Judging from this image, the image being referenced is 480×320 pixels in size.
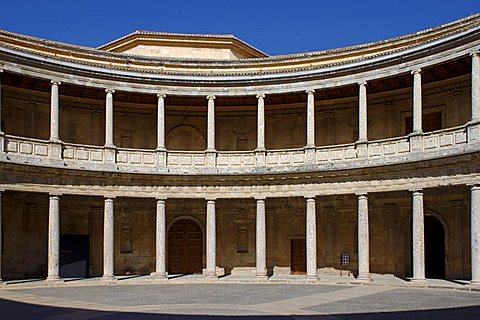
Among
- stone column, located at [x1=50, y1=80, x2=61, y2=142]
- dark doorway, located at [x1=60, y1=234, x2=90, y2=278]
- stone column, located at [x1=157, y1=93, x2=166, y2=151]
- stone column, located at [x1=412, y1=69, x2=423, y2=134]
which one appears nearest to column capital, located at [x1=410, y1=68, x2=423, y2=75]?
stone column, located at [x1=412, y1=69, x2=423, y2=134]

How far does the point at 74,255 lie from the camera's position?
33156mm

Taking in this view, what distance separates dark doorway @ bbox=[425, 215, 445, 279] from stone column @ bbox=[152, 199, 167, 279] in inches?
515

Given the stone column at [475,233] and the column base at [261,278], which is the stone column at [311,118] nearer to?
the column base at [261,278]

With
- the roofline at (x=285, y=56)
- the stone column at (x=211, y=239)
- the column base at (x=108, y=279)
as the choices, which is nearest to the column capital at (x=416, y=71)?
the roofline at (x=285, y=56)

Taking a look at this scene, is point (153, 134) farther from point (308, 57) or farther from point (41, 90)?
point (308, 57)

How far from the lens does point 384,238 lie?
108ft

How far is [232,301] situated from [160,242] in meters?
10.2

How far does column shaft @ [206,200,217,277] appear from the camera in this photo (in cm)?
3219

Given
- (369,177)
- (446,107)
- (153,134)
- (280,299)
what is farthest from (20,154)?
(446,107)

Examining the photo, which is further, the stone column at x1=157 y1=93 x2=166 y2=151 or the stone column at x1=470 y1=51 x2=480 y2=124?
the stone column at x1=157 y1=93 x2=166 y2=151

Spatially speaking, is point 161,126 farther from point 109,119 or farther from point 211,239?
point 211,239

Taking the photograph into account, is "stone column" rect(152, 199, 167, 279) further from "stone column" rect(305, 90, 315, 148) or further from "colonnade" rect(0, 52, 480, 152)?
"stone column" rect(305, 90, 315, 148)

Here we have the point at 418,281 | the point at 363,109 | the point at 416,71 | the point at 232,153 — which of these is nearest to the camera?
the point at 418,281

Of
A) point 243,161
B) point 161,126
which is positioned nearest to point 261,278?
point 243,161
